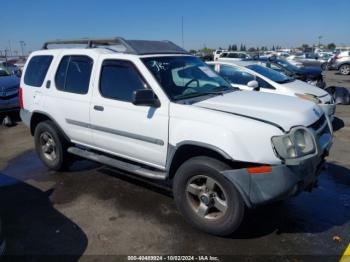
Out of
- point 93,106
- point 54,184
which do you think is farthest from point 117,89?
point 54,184

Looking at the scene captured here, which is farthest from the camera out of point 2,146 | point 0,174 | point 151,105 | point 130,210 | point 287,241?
point 2,146

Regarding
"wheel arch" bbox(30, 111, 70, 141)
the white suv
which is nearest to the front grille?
the white suv

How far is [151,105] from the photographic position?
154 inches

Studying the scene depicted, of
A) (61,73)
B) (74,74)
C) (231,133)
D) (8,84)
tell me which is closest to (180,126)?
(231,133)

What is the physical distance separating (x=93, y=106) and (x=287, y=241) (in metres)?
2.91

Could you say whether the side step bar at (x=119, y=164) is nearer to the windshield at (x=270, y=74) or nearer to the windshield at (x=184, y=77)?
the windshield at (x=184, y=77)

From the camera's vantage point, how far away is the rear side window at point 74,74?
4.83 metres

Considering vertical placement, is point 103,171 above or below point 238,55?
below

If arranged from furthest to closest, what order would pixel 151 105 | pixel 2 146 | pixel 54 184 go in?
1. pixel 2 146
2. pixel 54 184
3. pixel 151 105

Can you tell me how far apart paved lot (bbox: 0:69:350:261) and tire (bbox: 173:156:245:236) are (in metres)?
0.16

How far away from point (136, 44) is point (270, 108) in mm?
1980

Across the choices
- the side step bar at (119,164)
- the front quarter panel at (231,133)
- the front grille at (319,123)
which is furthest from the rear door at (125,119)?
the front grille at (319,123)

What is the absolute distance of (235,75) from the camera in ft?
28.9

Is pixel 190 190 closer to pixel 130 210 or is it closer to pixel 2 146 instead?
pixel 130 210
